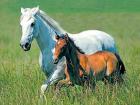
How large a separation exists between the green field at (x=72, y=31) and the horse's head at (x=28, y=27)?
26.5 inches

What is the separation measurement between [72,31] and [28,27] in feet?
68.7

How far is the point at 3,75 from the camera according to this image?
10078mm

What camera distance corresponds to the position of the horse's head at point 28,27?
338 inches

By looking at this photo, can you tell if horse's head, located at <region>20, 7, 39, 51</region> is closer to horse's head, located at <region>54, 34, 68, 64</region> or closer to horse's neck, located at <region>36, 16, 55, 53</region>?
horse's neck, located at <region>36, 16, 55, 53</region>

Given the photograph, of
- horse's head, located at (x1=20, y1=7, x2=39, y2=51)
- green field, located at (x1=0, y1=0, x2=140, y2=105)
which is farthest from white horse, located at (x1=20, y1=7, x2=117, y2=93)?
green field, located at (x1=0, y1=0, x2=140, y2=105)

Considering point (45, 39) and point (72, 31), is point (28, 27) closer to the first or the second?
point (45, 39)

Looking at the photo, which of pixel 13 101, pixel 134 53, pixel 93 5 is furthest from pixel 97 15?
pixel 13 101

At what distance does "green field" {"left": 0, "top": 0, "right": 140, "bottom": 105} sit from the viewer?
Answer: 773 centimetres

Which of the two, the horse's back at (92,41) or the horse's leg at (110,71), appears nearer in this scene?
the horse's leg at (110,71)

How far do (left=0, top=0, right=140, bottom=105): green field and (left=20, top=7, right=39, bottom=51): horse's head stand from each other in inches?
26.5

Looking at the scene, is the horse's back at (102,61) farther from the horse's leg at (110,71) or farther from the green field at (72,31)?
the green field at (72,31)

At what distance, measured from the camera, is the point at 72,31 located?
29.8 metres

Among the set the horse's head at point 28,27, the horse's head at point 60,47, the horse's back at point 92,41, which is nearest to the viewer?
the horse's head at point 60,47

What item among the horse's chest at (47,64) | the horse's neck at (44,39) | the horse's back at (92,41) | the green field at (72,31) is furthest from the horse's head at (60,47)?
the horse's back at (92,41)
